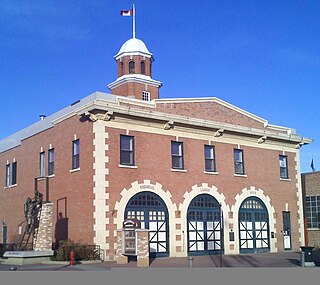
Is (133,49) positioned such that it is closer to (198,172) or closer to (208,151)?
(208,151)

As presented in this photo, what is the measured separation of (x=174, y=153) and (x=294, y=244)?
492 inches

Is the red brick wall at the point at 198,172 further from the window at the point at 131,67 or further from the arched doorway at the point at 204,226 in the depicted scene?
the window at the point at 131,67

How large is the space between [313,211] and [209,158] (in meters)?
12.7

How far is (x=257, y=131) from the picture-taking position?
35.9m

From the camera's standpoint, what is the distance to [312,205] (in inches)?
1635

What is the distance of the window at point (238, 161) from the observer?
35.3 m

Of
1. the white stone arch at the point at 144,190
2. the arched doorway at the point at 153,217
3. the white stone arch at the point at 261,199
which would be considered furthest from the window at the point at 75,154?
the white stone arch at the point at 261,199

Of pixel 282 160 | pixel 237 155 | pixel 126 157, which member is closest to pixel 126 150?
pixel 126 157

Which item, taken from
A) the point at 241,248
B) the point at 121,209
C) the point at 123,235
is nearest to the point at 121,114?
the point at 121,209

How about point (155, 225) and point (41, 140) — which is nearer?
point (155, 225)

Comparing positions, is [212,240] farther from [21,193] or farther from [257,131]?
[21,193]

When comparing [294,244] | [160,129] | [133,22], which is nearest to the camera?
[160,129]

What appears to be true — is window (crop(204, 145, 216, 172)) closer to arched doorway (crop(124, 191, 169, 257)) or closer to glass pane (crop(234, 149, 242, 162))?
glass pane (crop(234, 149, 242, 162))

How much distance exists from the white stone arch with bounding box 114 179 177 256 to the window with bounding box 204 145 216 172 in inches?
161
